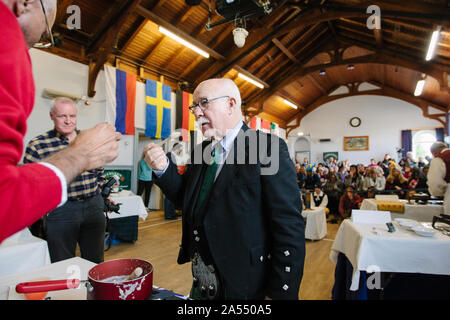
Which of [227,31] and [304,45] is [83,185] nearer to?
[227,31]

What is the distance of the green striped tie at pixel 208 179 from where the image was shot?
1.12m

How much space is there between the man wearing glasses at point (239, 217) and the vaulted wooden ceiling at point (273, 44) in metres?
4.84

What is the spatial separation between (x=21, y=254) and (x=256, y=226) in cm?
120

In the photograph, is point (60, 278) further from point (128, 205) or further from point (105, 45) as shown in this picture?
point (105, 45)

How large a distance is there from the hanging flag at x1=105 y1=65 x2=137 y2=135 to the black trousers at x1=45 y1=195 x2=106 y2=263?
472 centimetres

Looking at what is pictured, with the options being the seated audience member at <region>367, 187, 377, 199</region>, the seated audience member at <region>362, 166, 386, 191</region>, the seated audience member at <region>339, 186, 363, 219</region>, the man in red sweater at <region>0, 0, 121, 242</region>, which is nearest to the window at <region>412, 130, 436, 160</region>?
the seated audience member at <region>362, 166, 386, 191</region>

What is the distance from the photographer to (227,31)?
7547 millimetres

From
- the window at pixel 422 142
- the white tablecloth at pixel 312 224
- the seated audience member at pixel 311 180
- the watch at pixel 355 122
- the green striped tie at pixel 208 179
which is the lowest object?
the white tablecloth at pixel 312 224

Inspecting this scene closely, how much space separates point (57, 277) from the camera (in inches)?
40.2

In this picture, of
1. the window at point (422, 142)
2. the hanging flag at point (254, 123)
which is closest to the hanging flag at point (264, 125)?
the hanging flag at point (254, 123)

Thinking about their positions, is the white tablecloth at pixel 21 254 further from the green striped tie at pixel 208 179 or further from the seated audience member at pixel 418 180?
the seated audience member at pixel 418 180

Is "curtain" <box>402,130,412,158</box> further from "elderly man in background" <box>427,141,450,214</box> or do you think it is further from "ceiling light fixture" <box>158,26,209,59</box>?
"ceiling light fixture" <box>158,26,209,59</box>

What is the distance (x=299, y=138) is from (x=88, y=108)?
41.4 feet
